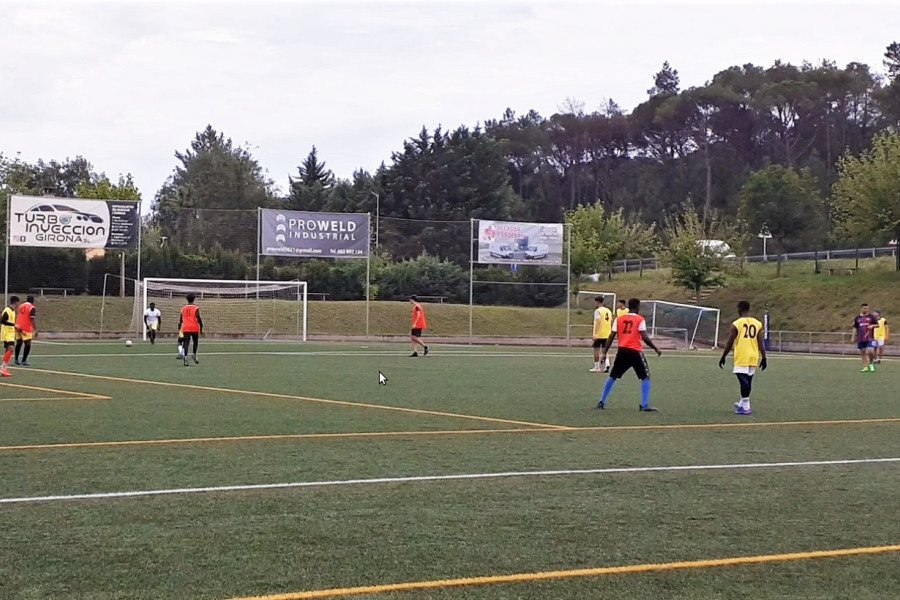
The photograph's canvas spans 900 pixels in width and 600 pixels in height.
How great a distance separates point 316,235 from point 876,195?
2721 cm

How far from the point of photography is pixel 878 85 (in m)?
87.4

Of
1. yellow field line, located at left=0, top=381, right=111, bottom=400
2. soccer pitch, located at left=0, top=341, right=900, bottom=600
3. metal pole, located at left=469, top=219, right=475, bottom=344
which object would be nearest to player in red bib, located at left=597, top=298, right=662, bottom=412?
soccer pitch, located at left=0, top=341, right=900, bottom=600

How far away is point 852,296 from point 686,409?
3743 cm

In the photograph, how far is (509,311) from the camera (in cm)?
4516

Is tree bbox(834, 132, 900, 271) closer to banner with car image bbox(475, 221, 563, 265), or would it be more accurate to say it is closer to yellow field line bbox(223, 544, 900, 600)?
banner with car image bbox(475, 221, 563, 265)

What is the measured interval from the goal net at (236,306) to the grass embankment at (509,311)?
0.05 meters

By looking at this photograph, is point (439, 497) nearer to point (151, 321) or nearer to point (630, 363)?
point (630, 363)

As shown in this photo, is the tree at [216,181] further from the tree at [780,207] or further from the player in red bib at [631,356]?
the player in red bib at [631,356]

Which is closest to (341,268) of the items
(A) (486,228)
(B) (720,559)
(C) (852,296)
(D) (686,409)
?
(A) (486,228)

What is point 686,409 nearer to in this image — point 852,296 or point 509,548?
point 509,548

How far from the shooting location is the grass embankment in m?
41.8

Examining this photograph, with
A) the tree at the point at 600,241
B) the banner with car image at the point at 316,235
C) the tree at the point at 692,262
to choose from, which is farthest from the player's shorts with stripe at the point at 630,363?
the tree at the point at 600,241

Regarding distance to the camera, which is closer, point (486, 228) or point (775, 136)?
point (486, 228)

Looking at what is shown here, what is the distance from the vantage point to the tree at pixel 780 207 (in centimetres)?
5962
